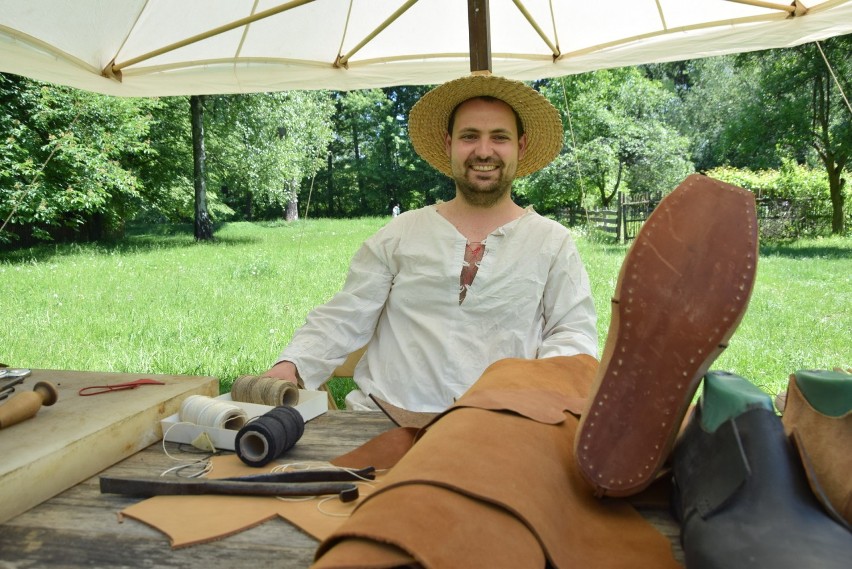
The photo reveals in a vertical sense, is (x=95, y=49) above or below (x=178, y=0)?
below

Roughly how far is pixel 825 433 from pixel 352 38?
10.6ft

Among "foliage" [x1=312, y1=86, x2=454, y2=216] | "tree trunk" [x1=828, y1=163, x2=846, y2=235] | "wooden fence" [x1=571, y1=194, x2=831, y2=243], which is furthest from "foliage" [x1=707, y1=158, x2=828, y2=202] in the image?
"foliage" [x1=312, y1=86, x2=454, y2=216]

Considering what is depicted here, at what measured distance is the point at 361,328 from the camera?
2234mm

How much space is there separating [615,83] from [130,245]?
42.8 ft

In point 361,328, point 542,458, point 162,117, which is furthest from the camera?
point 162,117

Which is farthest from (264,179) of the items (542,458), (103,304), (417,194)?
(542,458)

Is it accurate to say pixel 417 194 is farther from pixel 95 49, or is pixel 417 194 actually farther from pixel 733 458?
pixel 733 458

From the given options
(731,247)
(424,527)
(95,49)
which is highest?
(95,49)

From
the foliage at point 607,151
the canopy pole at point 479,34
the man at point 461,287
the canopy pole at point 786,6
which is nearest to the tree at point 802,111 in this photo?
the foliage at point 607,151

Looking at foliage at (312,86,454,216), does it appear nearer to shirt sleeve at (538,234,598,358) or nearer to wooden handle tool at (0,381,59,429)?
shirt sleeve at (538,234,598,358)

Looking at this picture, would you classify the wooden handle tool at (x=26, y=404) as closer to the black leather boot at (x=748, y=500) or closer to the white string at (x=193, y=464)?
the white string at (x=193, y=464)

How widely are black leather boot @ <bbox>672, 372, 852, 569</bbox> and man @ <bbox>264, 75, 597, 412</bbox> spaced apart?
A: 47.0 inches

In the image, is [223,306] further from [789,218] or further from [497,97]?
[789,218]

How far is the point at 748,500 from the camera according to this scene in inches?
27.9
